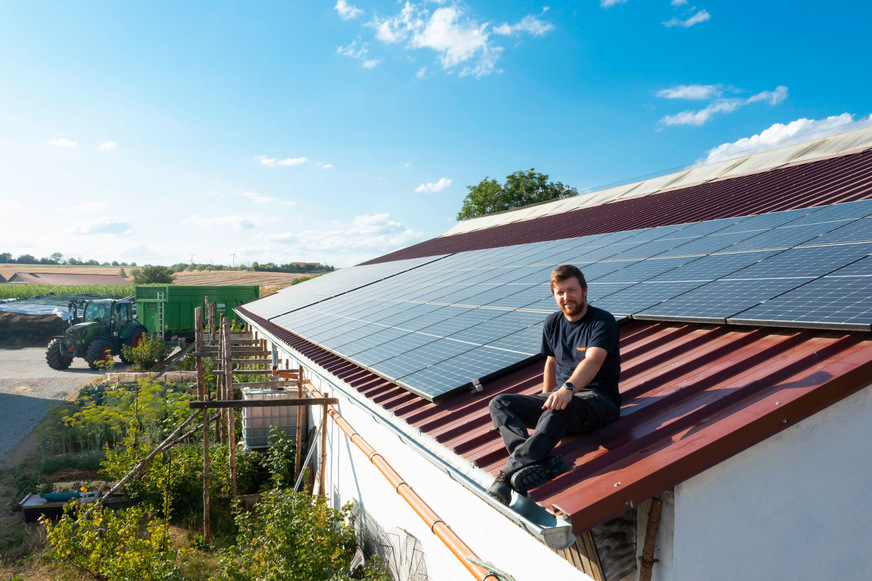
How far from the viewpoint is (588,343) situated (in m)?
3.94

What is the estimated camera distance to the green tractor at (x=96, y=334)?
3047 cm

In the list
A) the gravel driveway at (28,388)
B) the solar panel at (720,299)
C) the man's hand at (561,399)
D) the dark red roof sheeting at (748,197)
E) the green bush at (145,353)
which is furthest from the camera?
the green bush at (145,353)

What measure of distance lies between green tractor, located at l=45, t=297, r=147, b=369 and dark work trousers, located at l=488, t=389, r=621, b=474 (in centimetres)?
3111

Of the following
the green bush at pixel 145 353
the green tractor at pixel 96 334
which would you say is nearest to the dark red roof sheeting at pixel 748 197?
the green bush at pixel 145 353

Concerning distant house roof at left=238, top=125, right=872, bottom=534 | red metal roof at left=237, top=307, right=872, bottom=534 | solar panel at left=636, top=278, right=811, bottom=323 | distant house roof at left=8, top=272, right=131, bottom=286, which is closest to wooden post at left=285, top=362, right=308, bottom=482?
distant house roof at left=238, top=125, right=872, bottom=534

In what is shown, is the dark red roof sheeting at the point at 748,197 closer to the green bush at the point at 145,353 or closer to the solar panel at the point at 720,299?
the solar panel at the point at 720,299

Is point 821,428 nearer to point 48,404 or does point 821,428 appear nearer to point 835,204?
point 835,204

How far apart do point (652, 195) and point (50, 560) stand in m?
17.4

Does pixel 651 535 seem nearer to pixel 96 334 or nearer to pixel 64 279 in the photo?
pixel 96 334

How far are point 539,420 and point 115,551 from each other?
7.46 m

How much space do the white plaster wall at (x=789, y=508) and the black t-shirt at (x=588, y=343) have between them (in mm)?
877

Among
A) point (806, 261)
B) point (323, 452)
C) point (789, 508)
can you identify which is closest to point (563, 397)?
point (789, 508)

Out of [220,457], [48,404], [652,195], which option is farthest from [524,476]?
[48,404]

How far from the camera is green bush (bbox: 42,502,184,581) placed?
7.57 metres
